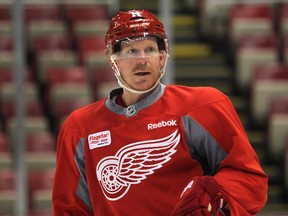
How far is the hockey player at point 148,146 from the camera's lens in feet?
8.87

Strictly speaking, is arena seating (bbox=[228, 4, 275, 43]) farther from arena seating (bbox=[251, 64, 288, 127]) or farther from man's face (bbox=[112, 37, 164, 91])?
man's face (bbox=[112, 37, 164, 91])

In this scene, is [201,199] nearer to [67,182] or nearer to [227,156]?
[227,156]

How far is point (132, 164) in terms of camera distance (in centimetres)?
280

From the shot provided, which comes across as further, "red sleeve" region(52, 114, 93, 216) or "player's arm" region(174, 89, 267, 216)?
"red sleeve" region(52, 114, 93, 216)

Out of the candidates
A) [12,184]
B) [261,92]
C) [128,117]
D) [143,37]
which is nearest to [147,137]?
[128,117]

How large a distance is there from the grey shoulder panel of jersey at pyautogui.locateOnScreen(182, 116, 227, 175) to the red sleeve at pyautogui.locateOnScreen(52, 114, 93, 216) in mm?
355

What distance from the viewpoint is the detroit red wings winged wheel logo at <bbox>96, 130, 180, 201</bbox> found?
9.09ft

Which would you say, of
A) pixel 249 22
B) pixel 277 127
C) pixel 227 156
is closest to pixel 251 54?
pixel 249 22

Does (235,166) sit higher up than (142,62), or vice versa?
(142,62)

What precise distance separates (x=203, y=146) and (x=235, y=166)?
4.6 inches

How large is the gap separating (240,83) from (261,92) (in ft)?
2.17

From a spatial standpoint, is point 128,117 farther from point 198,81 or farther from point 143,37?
point 198,81

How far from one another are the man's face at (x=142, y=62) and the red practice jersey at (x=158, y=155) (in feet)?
0.21

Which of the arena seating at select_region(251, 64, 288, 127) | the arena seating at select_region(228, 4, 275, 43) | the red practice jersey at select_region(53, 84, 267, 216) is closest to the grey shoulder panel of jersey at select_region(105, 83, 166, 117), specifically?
the red practice jersey at select_region(53, 84, 267, 216)
